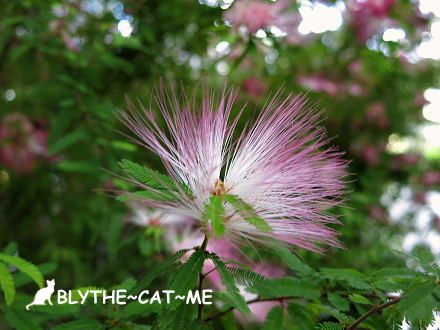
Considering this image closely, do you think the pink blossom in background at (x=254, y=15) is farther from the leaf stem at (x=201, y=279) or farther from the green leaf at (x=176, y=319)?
the green leaf at (x=176, y=319)

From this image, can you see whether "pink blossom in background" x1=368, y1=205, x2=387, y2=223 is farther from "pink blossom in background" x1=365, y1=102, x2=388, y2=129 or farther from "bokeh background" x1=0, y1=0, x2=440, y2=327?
"pink blossom in background" x1=365, y1=102, x2=388, y2=129

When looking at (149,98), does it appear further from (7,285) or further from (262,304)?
(7,285)

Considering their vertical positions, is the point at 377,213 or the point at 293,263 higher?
the point at 377,213

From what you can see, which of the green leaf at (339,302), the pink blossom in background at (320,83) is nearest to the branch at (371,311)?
the green leaf at (339,302)

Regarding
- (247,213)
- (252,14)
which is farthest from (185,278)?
(252,14)

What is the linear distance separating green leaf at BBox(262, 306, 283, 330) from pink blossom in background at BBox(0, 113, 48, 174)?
2650 millimetres

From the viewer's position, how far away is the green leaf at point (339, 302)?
134 centimetres

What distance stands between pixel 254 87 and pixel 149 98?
3.23 feet

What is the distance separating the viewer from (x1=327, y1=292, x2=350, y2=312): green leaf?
4.41 feet

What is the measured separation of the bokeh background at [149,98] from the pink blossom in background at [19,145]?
0.01 meters

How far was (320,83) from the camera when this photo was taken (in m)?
3.79

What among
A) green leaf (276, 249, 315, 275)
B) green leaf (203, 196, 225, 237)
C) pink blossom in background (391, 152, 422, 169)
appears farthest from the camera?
pink blossom in background (391, 152, 422, 169)

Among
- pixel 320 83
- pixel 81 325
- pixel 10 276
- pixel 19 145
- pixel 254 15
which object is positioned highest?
pixel 320 83

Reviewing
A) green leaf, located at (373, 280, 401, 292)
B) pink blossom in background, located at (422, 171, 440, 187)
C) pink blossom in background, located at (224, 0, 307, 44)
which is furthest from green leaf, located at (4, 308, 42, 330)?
pink blossom in background, located at (422, 171, 440, 187)
